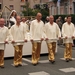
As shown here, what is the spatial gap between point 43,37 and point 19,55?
1197mm

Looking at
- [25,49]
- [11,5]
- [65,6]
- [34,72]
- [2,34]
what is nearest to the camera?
[34,72]

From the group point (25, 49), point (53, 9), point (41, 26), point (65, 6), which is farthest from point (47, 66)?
point (53, 9)

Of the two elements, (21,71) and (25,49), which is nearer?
(21,71)

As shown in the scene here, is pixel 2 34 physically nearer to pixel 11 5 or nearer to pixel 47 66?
pixel 47 66

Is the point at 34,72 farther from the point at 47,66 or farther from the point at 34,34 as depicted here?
the point at 34,34

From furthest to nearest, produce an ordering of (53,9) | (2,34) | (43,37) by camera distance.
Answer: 1. (53,9)
2. (43,37)
3. (2,34)

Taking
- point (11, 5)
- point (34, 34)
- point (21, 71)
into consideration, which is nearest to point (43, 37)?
point (34, 34)

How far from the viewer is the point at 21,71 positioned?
10.4m

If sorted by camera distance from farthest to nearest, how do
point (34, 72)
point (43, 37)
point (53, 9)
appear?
point (53, 9) < point (43, 37) < point (34, 72)

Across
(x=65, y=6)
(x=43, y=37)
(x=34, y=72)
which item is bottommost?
(x=34, y=72)

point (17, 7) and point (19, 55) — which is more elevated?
point (17, 7)

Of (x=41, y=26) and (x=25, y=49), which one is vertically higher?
(x=41, y=26)

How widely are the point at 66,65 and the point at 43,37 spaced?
1.42 m

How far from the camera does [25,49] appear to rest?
45.9ft
